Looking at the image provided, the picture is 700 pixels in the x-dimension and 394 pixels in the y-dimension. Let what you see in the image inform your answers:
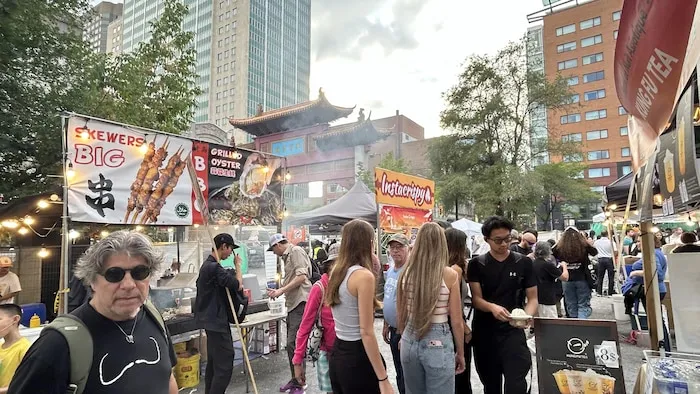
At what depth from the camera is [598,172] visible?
47312 mm

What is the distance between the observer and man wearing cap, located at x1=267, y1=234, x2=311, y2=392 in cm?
475

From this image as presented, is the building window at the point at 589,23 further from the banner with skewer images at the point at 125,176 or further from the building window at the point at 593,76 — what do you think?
the banner with skewer images at the point at 125,176

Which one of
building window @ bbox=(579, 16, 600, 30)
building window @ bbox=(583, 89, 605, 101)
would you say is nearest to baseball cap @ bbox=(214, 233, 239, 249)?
building window @ bbox=(583, 89, 605, 101)

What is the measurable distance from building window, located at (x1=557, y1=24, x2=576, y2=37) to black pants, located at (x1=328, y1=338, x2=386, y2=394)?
61102mm

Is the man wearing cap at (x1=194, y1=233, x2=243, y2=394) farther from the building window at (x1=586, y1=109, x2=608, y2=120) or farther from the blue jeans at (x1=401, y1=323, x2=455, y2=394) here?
the building window at (x1=586, y1=109, x2=608, y2=120)

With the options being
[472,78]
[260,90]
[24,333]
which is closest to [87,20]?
[24,333]

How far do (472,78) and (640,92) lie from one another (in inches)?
879

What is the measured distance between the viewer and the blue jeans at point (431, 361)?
2.64 metres

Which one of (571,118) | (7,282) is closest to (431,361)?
(7,282)

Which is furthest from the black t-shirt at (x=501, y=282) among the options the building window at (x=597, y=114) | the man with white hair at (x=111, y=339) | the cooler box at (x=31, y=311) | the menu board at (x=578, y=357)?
the building window at (x=597, y=114)

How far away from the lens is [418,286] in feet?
8.96

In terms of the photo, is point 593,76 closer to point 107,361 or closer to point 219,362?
point 219,362

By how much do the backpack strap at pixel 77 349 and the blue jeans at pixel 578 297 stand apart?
7.54 meters

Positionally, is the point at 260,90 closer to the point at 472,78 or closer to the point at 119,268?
the point at 472,78
